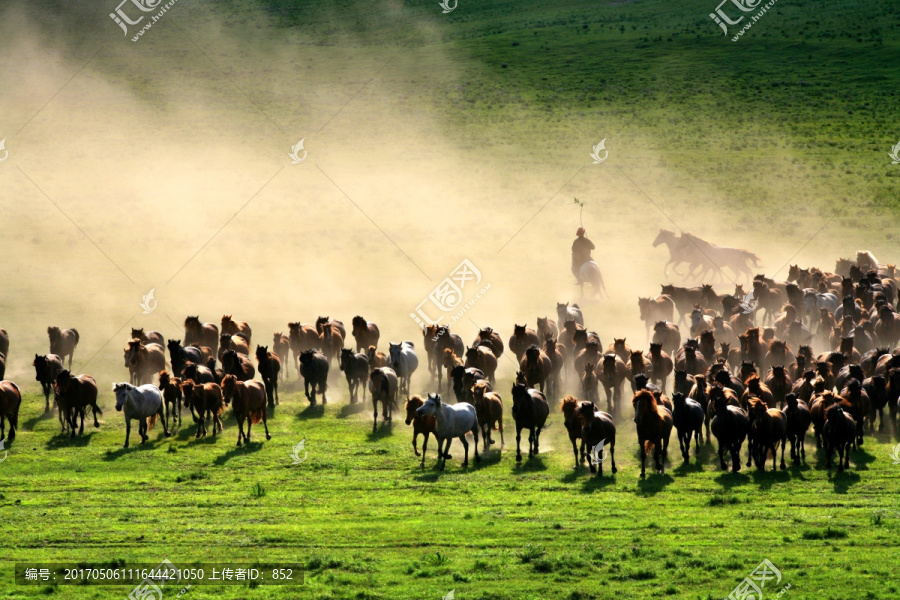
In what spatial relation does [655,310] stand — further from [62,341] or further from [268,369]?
[62,341]

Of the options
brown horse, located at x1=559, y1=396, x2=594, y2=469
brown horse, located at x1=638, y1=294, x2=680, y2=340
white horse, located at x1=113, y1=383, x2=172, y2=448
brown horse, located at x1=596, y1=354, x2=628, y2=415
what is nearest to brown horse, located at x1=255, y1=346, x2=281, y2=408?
white horse, located at x1=113, y1=383, x2=172, y2=448

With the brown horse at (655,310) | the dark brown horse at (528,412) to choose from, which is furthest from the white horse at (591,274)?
the dark brown horse at (528,412)

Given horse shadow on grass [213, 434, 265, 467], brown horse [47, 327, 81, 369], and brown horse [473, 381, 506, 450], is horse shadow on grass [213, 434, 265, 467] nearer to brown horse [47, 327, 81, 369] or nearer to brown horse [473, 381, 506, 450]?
brown horse [473, 381, 506, 450]

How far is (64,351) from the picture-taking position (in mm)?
33438

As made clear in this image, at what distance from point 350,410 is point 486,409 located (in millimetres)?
6283

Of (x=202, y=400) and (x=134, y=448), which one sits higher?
(x=202, y=400)

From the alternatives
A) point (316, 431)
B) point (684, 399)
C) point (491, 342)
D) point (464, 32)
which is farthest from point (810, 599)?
point (464, 32)

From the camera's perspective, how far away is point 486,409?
25.0 m

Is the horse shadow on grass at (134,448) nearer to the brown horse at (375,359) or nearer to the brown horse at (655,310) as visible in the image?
the brown horse at (375,359)

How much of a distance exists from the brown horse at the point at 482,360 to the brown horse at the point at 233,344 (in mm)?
7579

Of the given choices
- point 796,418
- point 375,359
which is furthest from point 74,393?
point 796,418

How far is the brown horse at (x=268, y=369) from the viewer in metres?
29.5

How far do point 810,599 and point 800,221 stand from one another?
168ft

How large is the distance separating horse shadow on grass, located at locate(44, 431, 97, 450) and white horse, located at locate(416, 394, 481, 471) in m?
9.27
